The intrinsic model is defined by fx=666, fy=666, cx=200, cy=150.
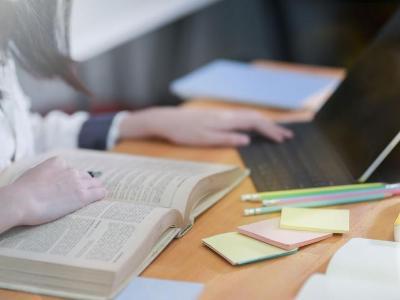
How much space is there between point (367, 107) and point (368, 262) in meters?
0.45

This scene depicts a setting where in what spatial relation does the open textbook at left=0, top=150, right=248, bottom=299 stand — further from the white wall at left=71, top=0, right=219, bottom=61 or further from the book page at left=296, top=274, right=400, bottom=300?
the white wall at left=71, top=0, right=219, bottom=61

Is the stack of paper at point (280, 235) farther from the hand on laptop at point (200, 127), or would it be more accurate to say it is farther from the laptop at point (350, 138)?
the hand on laptop at point (200, 127)

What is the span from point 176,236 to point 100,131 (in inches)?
18.0

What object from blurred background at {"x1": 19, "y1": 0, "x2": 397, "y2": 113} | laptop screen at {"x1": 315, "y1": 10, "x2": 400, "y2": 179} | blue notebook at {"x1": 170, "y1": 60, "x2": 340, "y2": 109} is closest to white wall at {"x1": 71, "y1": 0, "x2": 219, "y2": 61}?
blurred background at {"x1": 19, "y1": 0, "x2": 397, "y2": 113}

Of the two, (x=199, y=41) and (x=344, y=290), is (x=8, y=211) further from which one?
(x=199, y=41)

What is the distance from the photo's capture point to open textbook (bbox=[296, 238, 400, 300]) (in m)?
0.70

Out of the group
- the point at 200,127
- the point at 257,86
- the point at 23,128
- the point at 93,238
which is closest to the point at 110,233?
the point at 93,238

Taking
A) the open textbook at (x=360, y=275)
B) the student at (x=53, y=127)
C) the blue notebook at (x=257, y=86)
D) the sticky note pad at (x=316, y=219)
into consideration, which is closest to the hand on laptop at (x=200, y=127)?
the student at (x=53, y=127)

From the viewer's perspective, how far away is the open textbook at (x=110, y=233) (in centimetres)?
75

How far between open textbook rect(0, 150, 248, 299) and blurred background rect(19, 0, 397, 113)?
74cm

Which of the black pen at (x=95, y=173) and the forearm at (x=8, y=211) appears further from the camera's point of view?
the black pen at (x=95, y=173)

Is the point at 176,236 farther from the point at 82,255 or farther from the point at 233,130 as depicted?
the point at 233,130

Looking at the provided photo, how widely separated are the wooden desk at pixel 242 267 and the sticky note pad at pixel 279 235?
10mm

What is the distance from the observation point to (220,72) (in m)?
1.71
